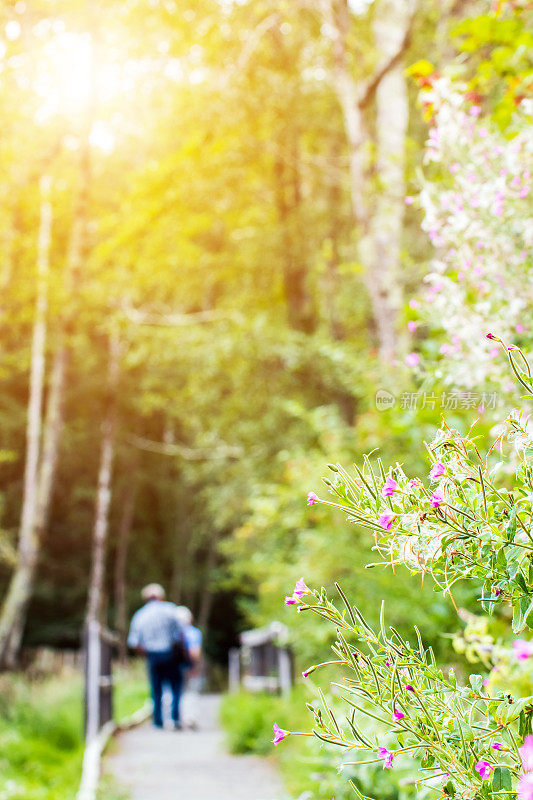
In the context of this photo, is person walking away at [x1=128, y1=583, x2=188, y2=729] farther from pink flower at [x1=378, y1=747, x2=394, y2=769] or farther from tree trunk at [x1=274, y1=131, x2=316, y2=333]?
pink flower at [x1=378, y1=747, x2=394, y2=769]

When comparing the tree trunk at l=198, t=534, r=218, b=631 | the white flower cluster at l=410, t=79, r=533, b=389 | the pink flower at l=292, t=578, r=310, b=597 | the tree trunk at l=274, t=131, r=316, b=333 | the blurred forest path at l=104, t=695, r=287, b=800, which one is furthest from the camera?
the tree trunk at l=198, t=534, r=218, b=631

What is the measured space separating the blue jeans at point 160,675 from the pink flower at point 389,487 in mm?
8437

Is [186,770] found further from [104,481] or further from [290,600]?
[104,481]

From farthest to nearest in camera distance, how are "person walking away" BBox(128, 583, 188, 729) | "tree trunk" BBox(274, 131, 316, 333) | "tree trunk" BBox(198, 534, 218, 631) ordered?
"tree trunk" BBox(198, 534, 218, 631)
"tree trunk" BBox(274, 131, 316, 333)
"person walking away" BBox(128, 583, 188, 729)

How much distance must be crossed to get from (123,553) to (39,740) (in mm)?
24596

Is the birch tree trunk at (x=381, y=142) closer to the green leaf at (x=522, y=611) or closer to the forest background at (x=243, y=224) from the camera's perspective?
the forest background at (x=243, y=224)

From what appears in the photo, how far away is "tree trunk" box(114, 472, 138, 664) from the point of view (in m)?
31.3

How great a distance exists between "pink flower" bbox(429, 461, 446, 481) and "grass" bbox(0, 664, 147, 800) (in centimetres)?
528

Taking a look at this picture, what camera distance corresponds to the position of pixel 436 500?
4.36 ft

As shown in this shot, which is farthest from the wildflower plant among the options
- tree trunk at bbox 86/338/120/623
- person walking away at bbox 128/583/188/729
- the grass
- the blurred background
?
tree trunk at bbox 86/338/120/623

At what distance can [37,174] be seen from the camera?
12383 mm

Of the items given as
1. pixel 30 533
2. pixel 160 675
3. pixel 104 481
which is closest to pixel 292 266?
pixel 30 533

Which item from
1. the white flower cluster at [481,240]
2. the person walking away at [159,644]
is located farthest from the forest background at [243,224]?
the white flower cluster at [481,240]

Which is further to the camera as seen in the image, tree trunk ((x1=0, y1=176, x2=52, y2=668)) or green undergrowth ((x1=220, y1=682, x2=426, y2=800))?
tree trunk ((x1=0, y1=176, x2=52, y2=668))
